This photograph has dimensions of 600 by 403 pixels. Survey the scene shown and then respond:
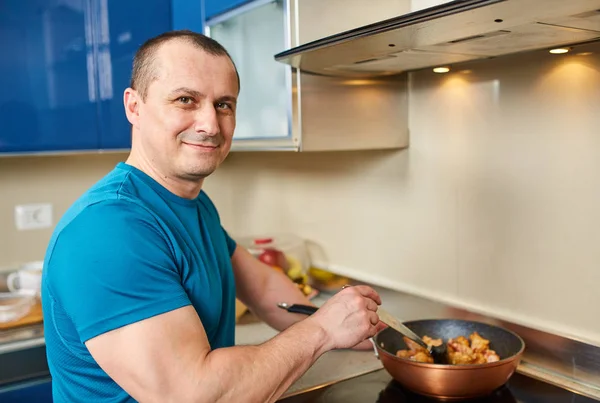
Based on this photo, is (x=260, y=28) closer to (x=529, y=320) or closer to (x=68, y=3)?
(x=68, y=3)

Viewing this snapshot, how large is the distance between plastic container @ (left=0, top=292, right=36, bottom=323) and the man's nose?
3.48 feet

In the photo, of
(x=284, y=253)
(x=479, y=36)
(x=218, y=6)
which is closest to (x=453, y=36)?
(x=479, y=36)

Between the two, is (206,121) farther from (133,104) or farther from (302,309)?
(302,309)

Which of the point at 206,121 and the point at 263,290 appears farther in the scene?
the point at 263,290

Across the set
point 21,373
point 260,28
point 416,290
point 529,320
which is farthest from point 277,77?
point 21,373

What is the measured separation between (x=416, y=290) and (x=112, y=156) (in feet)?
4.33

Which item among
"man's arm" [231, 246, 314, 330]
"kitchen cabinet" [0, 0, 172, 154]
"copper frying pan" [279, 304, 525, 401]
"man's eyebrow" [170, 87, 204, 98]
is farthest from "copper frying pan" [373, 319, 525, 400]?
"kitchen cabinet" [0, 0, 172, 154]

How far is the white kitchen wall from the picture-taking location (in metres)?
1.33

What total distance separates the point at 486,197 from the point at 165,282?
0.88m

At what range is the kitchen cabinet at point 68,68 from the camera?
6.10ft

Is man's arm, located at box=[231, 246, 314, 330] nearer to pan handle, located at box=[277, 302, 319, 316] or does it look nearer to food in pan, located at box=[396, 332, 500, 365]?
pan handle, located at box=[277, 302, 319, 316]

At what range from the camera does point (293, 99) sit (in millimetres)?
1513

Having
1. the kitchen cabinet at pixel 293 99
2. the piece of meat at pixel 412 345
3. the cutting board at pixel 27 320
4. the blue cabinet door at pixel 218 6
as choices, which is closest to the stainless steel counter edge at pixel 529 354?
the cutting board at pixel 27 320

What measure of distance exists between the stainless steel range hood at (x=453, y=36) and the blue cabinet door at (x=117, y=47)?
79cm
